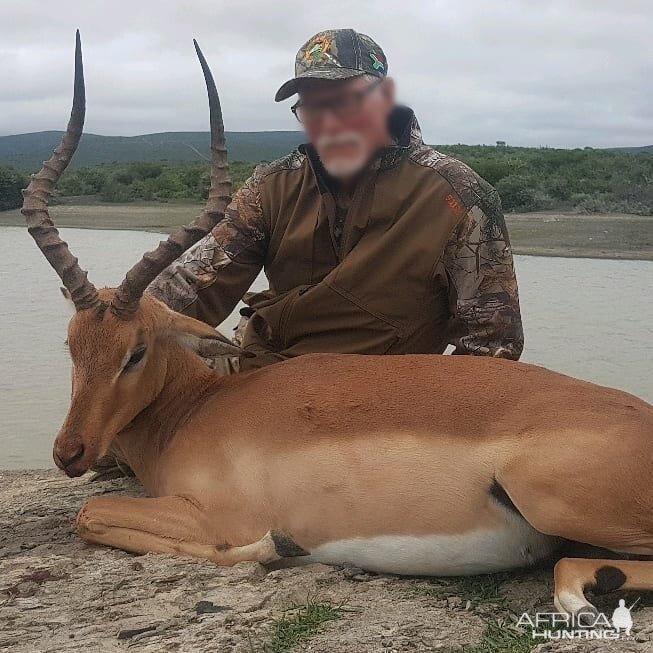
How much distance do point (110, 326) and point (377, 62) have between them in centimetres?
263

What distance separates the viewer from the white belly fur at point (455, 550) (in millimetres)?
4512

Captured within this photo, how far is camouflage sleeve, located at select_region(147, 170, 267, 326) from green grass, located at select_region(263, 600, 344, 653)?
9.07ft

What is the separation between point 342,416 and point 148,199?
1510 inches

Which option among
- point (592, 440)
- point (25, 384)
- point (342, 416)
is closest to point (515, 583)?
point (592, 440)

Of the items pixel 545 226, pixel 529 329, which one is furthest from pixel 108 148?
pixel 529 329

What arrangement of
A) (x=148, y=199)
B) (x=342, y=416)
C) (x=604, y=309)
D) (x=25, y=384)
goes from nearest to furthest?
(x=342, y=416), (x=25, y=384), (x=604, y=309), (x=148, y=199)

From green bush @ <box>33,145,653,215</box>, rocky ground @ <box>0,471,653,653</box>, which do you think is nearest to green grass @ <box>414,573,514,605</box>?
rocky ground @ <box>0,471,653,653</box>

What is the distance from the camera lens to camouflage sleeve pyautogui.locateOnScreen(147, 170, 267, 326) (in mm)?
6582

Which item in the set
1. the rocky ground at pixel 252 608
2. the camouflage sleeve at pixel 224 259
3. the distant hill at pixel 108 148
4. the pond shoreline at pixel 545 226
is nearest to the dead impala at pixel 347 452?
the rocky ground at pixel 252 608

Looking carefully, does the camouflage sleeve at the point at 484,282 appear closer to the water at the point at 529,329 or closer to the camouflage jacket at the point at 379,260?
the camouflage jacket at the point at 379,260

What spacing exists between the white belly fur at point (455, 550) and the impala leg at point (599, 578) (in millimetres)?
294

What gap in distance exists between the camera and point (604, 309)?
55.4 feet

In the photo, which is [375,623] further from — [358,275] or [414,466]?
[358,275]

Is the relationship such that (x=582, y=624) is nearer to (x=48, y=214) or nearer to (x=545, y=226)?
(x=48, y=214)
